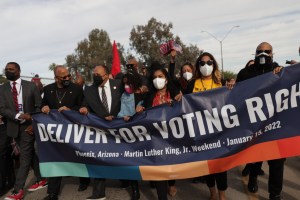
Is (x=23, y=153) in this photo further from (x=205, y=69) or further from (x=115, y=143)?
(x=205, y=69)

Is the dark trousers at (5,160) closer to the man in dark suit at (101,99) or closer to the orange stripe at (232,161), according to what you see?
the man in dark suit at (101,99)

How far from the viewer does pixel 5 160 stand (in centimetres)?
554

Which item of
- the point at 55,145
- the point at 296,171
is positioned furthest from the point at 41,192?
the point at 296,171

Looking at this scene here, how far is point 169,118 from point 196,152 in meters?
0.52

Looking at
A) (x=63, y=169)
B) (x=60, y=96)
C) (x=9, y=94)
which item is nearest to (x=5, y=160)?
(x=9, y=94)

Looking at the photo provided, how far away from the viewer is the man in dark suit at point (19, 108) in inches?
201

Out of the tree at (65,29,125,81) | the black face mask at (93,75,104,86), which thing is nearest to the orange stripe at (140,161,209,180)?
the black face mask at (93,75,104,86)

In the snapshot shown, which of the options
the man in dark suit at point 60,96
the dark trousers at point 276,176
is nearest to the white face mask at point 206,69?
the dark trousers at point 276,176

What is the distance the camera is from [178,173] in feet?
13.7

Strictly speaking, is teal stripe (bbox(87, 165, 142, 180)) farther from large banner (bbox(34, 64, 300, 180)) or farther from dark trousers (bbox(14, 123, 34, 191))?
dark trousers (bbox(14, 123, 34, 191))

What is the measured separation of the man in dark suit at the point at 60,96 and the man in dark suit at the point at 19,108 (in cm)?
33

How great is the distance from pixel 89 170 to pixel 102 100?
3.31 ft

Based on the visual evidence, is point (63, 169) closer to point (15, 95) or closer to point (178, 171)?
point (15, 95)

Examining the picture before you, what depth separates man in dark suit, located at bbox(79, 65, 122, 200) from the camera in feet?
16.1
